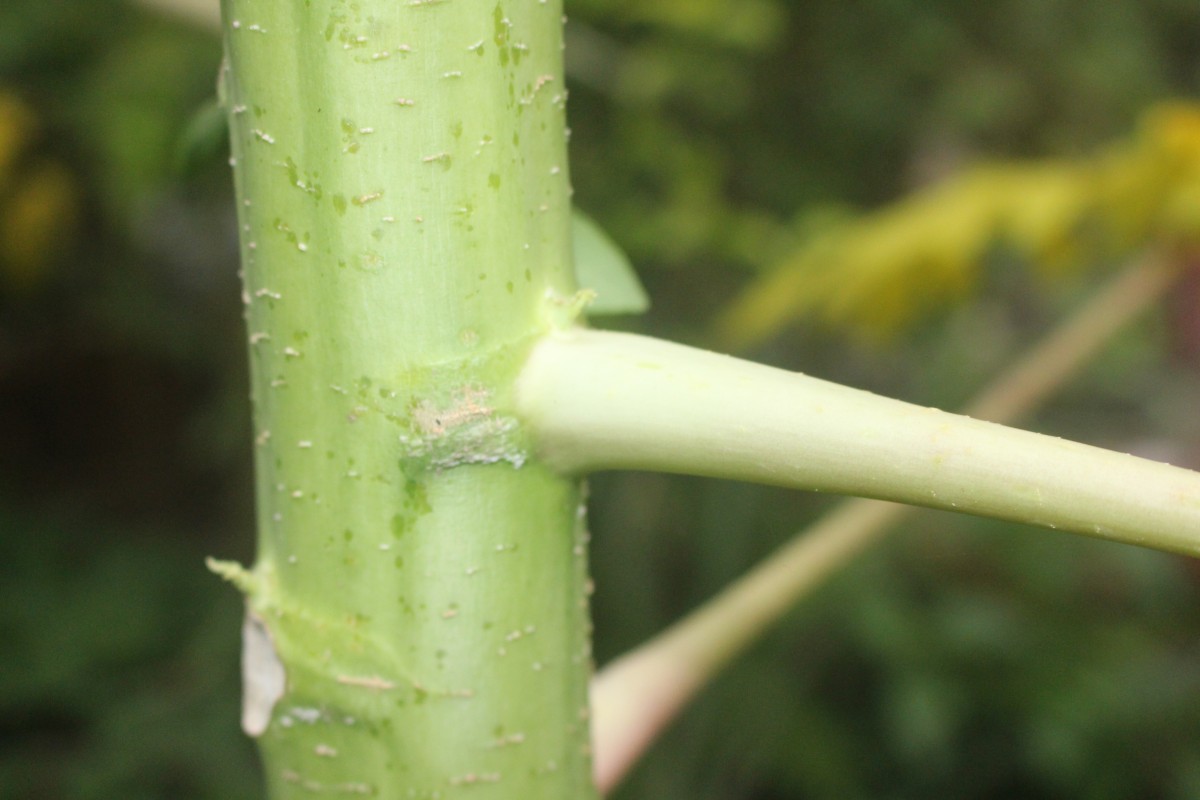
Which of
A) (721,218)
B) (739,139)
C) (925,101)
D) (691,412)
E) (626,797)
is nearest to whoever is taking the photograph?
(691,412)

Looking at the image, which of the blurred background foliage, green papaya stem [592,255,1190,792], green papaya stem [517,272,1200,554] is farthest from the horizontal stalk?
the blurred background foliage

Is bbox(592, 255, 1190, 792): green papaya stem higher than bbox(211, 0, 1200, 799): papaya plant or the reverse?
the reverse

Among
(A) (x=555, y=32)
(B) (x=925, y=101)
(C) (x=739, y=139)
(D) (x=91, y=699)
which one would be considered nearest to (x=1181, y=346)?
(A) (x=555, y=32)

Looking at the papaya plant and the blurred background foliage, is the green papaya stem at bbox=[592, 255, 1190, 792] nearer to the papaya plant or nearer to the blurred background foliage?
the papaya plant

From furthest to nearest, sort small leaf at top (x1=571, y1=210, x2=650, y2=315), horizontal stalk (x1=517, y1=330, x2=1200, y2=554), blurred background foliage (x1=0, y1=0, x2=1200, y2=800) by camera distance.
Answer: blurred background foliage (x1=0, y1=0, x2=1200, y2=800), small leaf at top (x1=571, y1=210, x2=650, y2=315), horizontal stalk (x1=517, y1=330, x2=1200, y2=554)

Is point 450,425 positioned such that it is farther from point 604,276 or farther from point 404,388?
point 604,276

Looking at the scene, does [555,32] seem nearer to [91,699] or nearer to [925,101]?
[91,699]

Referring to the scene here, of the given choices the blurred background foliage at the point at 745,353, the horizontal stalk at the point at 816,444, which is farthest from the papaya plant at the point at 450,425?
the blurred background foliage at the point at 745,353
